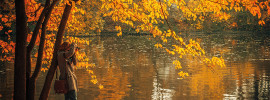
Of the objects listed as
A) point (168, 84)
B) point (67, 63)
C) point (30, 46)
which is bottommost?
point (168, 84)

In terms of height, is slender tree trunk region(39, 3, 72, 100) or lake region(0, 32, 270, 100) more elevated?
slender tree trunk region(39, 3, 72, 100)

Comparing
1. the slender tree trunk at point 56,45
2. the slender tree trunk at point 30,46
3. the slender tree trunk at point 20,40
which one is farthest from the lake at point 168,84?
the slender tree trunk at point 20,40

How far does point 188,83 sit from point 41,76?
6.83m

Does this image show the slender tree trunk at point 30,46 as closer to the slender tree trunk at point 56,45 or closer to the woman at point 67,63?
the slender tree trunk at point 56,45

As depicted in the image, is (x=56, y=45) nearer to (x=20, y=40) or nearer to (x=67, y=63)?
(x=67, y=63)

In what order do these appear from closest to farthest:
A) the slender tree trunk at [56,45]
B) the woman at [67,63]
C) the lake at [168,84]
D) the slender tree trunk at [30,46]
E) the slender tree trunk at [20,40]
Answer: the slender tree trunk at [20,40] < the woman at [67,63] < the slender tree trunk at [30,46] < the slender tree trunk at [56,45] < the lake at [168,84]

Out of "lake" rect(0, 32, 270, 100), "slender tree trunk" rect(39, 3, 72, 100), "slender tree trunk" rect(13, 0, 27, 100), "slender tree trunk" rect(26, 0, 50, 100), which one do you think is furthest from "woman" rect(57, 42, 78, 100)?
"lake" rect(0, 32, 270, 100)

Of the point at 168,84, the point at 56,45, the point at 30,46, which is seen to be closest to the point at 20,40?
the point at 30,46

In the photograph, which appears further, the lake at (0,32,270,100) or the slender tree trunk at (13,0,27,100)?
the lake at (0,32,270,100)

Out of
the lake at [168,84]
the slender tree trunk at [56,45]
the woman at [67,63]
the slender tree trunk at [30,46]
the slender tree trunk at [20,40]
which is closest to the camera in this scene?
the slender tree trunk at [20,40]

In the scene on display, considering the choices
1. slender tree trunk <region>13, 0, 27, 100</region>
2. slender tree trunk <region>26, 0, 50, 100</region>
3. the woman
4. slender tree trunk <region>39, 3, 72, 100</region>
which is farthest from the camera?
slender tree trunk <region>39, 3, 72, 100</region>

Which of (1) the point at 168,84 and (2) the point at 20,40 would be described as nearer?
(2) the point at 20,40

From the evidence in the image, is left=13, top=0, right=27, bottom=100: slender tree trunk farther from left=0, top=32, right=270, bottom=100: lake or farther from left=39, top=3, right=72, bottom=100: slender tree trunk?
left=0, top=32, right=270, bottom=100: lake

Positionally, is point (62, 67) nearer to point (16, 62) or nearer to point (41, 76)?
point (16, 62)
